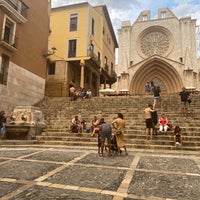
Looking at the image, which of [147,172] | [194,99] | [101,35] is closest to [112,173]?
[147,172]

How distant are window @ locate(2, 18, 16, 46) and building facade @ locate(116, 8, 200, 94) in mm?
18973

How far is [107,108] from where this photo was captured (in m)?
14.0

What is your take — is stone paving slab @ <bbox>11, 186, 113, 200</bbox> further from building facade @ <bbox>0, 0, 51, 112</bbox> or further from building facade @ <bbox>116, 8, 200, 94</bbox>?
building facade @ <bbox>116, 8, 200, 94</bbox>

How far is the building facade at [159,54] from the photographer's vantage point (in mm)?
29234

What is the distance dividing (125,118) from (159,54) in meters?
22.8

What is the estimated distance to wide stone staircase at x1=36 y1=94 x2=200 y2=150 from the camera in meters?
8.58

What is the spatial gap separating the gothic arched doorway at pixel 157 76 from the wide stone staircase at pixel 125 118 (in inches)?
592

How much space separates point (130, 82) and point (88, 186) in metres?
27.9

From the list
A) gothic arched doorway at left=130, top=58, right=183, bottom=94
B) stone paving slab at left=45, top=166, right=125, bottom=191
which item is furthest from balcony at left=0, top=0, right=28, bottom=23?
gothic arched doorway at left=130, top=58, right=183, bottom=94

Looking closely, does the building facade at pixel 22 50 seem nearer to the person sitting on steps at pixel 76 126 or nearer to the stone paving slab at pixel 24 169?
the person sitting on steps at pixel 76 126

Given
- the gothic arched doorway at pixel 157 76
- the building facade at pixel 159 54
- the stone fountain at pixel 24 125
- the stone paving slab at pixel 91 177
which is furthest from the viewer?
the gothic arched doorway at pixel 157 76

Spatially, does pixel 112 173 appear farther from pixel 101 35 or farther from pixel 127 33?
pixel 127 33

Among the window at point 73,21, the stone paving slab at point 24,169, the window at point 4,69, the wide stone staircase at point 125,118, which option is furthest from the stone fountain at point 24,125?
the window at point 73,21

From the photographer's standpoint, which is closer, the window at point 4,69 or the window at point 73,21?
the window at point 4,69
